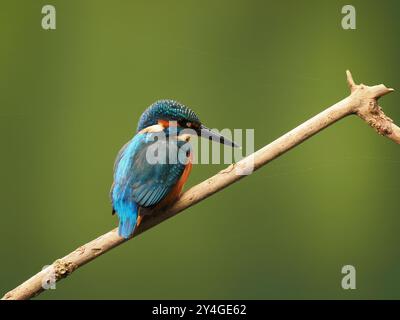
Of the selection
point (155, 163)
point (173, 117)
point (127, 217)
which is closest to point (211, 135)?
point (173, 117)

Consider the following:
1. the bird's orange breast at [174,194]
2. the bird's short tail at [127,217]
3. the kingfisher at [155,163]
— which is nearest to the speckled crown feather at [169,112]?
the kingfisher at [155,163]

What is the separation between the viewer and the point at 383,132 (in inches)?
78.0

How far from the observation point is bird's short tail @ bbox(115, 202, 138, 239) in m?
1.90

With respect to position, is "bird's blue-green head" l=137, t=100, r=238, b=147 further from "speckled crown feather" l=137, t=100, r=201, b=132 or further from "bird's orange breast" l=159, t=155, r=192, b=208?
"bird's orange breast" l=159, t=155, r=192, b=208

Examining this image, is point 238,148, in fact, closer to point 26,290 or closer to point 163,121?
point 163,121

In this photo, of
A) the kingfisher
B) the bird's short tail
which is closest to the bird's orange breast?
the kingfisher

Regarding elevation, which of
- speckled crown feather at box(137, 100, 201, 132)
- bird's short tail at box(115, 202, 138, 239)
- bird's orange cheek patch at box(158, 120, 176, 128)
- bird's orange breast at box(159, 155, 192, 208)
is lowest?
bird's short tail at box(115, 202, 138, 239)

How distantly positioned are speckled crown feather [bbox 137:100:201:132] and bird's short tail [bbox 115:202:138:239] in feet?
1.16

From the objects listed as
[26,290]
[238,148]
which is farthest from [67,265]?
[238,148]

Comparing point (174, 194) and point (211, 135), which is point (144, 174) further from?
point (211, 135)

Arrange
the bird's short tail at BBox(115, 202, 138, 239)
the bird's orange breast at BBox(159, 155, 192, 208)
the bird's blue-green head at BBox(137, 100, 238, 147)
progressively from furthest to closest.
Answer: the bird's blue-green head at BBox(137, 100, 238, 147)
the bird's orange breast at BBox(159, 155, 192, 208)
the bird's short tail at BBox(115, 202, 138, 239)

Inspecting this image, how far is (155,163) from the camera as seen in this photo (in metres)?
2.05

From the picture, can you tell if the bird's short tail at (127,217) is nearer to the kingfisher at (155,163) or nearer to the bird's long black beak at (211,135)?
the kingfisher at (155,163)

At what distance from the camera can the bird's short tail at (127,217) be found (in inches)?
75.0
